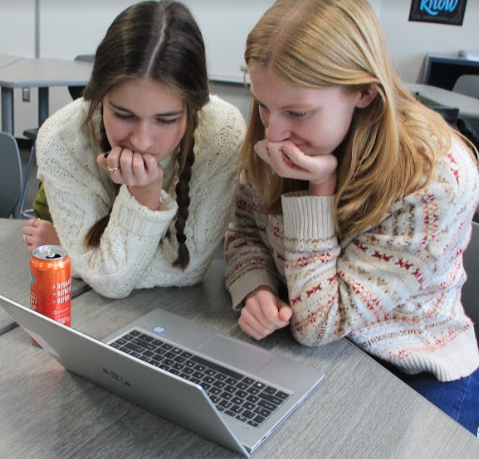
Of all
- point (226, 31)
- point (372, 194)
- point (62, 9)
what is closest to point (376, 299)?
point (372, 194)

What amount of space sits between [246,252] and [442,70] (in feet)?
13.5

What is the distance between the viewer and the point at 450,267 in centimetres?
111

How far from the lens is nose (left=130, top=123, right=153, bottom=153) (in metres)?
1.06

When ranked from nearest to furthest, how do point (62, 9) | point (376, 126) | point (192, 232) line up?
1. point (376, 126)
2. point (192, 232)
3. point (62, 9)

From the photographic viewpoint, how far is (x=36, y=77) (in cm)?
318

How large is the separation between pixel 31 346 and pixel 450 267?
0.74 metres

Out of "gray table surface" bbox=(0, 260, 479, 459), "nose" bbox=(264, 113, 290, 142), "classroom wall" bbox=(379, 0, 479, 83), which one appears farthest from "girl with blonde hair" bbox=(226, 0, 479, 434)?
"classroom wall" bbox=(379, 0, 479, 83)

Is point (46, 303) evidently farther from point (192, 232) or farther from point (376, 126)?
point (376, 126)

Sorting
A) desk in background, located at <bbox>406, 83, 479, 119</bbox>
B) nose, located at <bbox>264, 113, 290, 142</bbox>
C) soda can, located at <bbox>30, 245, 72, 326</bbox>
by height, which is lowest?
desk in background, located at <bbox>406, 83, 479, 119</bbox>

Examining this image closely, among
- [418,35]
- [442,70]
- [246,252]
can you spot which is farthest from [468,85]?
[246,252]

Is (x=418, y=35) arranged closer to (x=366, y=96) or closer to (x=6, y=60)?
(x=6, y=60)

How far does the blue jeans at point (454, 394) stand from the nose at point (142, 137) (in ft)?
1.94

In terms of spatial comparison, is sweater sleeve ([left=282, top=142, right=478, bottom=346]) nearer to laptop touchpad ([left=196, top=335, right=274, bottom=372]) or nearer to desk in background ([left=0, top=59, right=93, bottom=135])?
laptop touchpad ([left=196, top=335, right=274, bottom=372])

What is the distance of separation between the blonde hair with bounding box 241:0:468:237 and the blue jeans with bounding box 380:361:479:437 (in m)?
0.30
